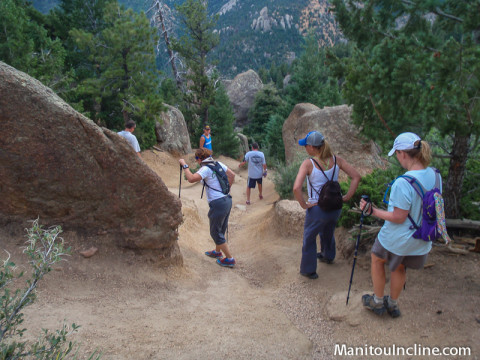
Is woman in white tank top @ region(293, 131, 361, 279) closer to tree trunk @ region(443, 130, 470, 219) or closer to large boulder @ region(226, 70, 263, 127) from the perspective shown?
tree trunk @ region(443, 130, 470, 219)

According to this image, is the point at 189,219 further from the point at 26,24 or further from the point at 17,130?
the point at 26,24

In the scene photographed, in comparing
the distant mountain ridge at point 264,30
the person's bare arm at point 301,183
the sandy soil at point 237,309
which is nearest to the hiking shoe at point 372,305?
the sandy soil at point 237,309

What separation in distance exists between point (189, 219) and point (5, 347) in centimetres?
569

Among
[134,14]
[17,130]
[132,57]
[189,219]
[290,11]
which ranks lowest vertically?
[189,219]

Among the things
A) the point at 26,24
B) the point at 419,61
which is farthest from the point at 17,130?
the point at 26,24

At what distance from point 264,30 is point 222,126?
8705 cm

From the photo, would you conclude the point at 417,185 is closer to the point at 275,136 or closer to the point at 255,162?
the point at 255,162

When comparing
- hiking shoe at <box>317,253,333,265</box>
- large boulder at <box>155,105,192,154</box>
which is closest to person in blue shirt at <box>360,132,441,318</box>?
hiking shoe at <box>317,253,333,265</box>

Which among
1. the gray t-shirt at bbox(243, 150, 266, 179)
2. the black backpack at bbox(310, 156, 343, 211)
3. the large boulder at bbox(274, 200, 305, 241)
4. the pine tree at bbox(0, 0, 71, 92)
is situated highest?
the pine tree at bbox(0, 0, 71, 92)

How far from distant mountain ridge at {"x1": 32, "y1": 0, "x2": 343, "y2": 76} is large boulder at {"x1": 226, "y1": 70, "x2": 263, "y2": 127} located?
40653mm

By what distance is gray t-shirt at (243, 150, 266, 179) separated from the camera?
32.3 feet

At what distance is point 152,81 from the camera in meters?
15.9

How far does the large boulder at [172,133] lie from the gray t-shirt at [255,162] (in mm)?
9040

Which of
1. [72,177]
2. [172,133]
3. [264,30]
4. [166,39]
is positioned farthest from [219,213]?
[264,30]
